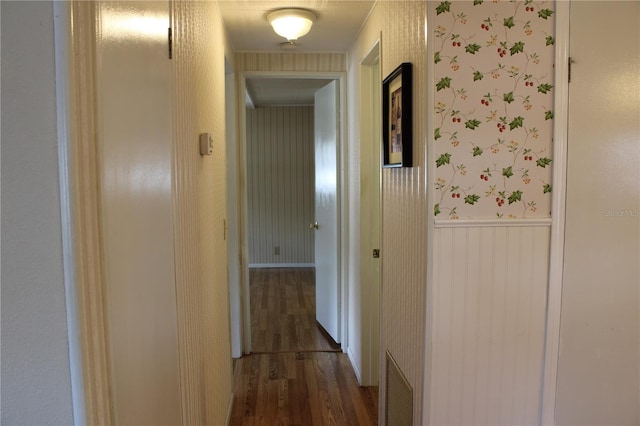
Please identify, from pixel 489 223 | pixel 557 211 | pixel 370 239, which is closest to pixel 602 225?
pixel 557 211

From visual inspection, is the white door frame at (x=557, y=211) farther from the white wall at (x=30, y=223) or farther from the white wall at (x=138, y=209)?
the white wall at (x=30, y=223)

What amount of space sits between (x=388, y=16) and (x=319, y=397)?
232cm

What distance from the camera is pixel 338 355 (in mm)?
3648

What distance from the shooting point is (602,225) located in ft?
5.69

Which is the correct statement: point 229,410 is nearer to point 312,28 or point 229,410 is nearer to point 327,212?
point 327,212

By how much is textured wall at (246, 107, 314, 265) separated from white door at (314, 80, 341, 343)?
2.64 meters

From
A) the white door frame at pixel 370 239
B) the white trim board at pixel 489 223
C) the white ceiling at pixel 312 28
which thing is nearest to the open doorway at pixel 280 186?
the white ceiling at pixel 312 28

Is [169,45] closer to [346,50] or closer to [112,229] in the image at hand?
[112,229]

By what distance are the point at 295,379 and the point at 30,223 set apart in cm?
277

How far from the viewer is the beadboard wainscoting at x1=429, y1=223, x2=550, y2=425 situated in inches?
66.2

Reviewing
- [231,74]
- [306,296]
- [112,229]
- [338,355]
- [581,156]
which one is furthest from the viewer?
[306,296]

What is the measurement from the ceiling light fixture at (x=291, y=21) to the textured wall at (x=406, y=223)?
389 millimetres

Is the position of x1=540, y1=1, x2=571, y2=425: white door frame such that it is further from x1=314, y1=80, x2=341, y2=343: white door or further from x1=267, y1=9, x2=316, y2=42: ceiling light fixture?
x1=314, y1=80, x2=341, y2=343: white door

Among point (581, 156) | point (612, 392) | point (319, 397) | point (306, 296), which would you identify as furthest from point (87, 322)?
point (306, 296)
